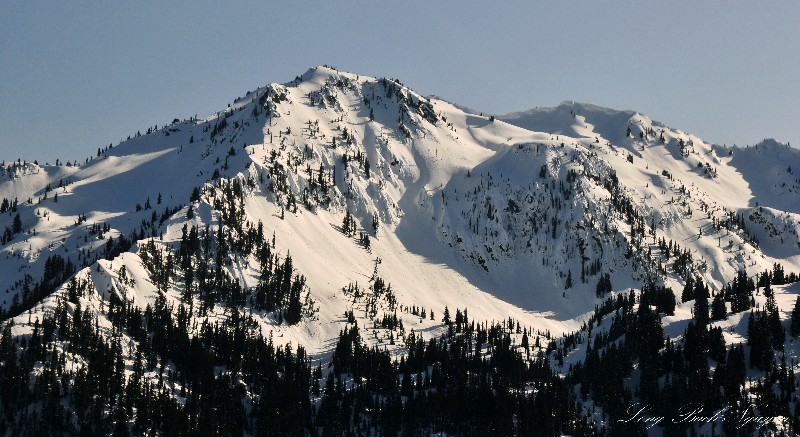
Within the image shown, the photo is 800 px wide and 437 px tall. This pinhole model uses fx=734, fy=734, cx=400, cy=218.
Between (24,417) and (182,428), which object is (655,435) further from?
(24,417)

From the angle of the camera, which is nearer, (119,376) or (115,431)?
(115,431)

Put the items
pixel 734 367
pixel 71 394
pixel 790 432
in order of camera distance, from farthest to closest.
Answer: pixel 734 367 → pixel 71 394 → pixel 790 432

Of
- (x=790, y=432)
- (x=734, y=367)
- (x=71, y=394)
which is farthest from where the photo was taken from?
(x=734, y=367)

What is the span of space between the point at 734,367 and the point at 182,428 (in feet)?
480

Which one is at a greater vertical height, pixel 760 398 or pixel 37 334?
pixel 37 334

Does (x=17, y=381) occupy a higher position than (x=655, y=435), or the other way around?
A: (x=17, y=381)

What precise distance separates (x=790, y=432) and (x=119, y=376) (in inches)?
6572

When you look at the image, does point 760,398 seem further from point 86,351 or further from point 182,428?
point 86,351

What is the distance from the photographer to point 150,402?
19200cm

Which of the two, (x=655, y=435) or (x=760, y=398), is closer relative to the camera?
(x=760, y=398)

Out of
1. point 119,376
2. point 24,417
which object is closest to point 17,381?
point 24,417

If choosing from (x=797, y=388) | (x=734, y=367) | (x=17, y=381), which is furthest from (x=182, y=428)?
(x=797, y=388)

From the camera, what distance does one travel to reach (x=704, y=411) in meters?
192

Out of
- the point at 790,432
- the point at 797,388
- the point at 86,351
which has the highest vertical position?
the point at 86,351
